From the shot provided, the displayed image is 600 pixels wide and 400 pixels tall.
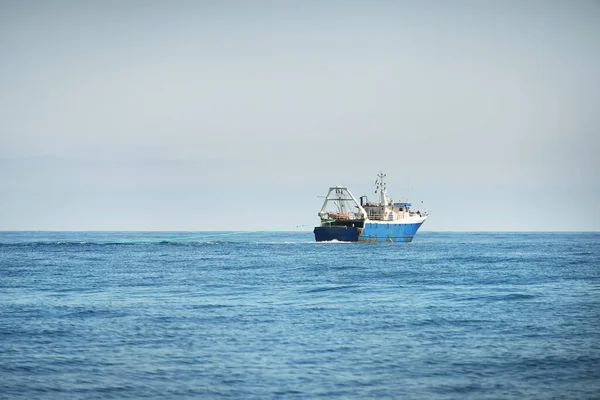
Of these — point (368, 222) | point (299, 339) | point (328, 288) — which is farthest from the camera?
point (368, 222)

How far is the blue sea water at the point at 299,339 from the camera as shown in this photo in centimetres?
2389

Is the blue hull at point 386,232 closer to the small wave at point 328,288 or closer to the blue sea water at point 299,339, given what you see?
the blue sea water at point 299,339

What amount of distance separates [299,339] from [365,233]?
350 ft

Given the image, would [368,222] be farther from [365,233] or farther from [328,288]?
[328,288]

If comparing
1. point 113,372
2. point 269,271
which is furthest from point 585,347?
point 269,271

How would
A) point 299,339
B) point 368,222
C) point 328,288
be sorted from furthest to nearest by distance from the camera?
point 368,222 → point 328,288 → point 299,339

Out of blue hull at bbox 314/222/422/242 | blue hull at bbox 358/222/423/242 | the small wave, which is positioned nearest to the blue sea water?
the small wave

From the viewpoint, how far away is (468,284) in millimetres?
57500

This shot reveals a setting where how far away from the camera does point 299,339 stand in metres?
31.8

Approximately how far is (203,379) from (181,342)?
672cm

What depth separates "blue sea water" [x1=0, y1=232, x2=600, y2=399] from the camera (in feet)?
78.4

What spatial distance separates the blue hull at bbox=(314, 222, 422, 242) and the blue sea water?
251 ft

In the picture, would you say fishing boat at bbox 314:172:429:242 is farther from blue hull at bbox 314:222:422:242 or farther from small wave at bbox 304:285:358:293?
small wave at bbox 304:285:358:293

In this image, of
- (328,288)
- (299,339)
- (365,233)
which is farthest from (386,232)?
(299,339)
